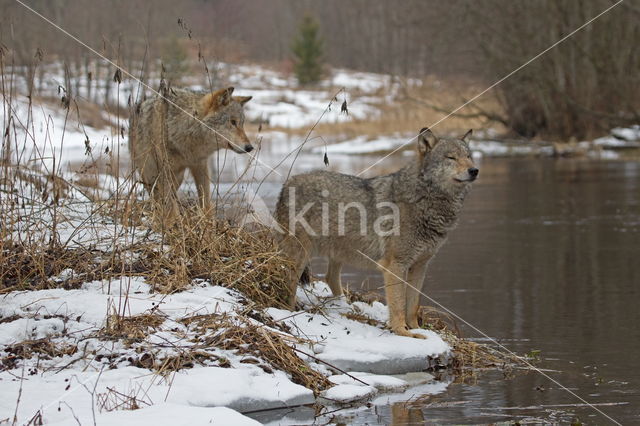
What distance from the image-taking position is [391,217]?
28.0ft

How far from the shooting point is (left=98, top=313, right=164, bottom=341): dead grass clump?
22.4ft

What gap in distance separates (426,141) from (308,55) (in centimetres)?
7036

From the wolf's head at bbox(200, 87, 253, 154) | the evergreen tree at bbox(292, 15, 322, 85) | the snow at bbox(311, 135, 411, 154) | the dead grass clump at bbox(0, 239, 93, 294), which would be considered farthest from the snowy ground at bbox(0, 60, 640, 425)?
the evergreen tree at bbox(292, 15, 322, 85)

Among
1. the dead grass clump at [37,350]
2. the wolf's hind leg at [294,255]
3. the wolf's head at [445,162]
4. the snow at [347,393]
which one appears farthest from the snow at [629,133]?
the dead grass clump at [37,350]

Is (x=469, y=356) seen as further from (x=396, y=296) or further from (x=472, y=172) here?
(x=472, y=172)

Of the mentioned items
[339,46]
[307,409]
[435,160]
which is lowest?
[307,409]

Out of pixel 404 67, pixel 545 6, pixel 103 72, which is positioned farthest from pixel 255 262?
pixel 404 67

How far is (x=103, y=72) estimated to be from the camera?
66562mm

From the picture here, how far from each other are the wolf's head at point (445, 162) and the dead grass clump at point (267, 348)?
7.83 ft

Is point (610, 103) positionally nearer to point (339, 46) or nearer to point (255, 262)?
point (255, 262)

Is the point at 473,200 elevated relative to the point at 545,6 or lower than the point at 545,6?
lower

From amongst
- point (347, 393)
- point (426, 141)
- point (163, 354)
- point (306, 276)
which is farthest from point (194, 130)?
point (347, 393)

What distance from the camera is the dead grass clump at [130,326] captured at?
6816 millimetres

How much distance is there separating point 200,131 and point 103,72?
58946 mm
